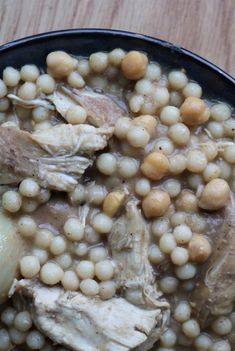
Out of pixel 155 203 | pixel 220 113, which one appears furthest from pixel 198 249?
pixel 220 113

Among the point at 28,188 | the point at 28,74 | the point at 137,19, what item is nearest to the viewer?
the point at 28,188

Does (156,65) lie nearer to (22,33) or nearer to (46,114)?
(46,114)

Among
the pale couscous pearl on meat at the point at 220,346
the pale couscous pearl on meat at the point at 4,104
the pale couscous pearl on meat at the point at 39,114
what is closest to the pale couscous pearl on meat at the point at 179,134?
the pale couscous pearl on meat at the point at 39,114

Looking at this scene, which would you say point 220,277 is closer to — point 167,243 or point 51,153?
point 167,243

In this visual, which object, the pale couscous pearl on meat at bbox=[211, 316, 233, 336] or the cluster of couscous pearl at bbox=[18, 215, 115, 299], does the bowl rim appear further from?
the pale couscous pearl on meat at bbox=[211, 316, 233, 336]

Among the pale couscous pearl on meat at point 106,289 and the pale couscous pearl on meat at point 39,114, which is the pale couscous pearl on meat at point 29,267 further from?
the pale couscous pearl on meat at point 39,114

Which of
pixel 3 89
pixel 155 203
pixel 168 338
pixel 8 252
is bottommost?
pixel 168 338
